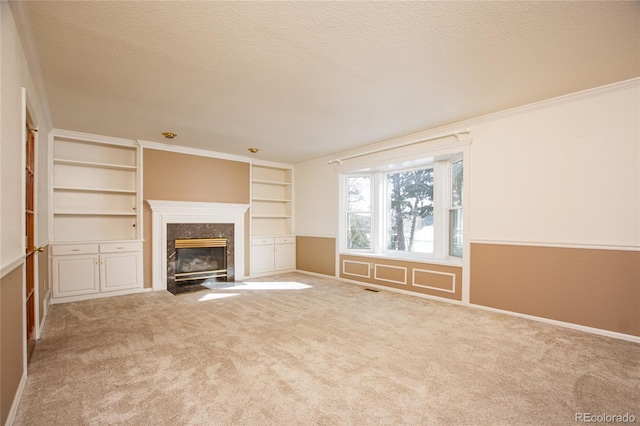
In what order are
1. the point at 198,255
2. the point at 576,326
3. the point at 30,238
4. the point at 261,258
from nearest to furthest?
the point at 30,238
the point at 576,326
the point at 198,255
the point at 261,258

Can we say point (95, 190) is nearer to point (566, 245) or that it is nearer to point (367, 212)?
point (367, 212)

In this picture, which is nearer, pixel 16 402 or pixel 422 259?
pixel 16 402

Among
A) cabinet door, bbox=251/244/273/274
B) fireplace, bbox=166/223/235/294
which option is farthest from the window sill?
fireplace, bbox=166/223/235/294

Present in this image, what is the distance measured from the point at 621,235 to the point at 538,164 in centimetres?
101

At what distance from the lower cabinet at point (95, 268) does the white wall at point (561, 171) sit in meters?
5.07

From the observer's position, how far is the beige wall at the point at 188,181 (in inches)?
194

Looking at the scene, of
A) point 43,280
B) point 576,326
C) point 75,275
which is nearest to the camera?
point 576,326

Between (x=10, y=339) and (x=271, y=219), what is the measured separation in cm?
518

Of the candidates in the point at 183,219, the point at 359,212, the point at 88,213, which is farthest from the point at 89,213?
the point at 359,212

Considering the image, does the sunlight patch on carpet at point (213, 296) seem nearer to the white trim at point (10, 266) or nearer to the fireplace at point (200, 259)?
the fireplace at point (200, 259)

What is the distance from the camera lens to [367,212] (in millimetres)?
5707

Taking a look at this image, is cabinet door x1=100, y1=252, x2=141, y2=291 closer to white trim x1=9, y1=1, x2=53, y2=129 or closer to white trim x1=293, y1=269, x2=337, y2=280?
white trim x1=9, y1=1, x2=53, y2=129

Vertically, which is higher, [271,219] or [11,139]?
[11,139]

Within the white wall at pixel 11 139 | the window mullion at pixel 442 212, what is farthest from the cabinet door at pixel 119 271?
the window mullion at pixel 442 212
